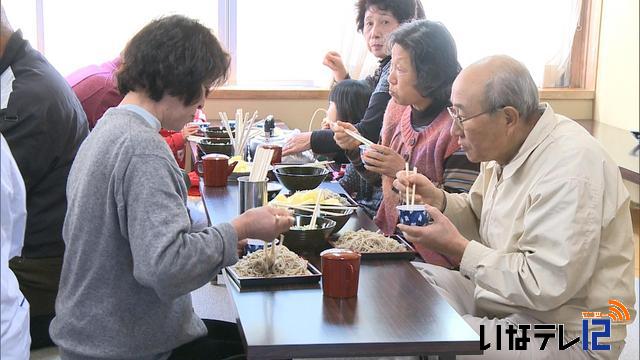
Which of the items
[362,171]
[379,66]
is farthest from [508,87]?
[379,66]

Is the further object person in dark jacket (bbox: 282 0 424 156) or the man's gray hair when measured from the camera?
person in dark jacket (bbox: 282 0 424 156)

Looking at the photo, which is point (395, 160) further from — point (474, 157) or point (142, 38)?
point (142, 38)

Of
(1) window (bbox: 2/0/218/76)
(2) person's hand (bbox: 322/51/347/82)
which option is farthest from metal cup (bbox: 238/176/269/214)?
(1) window (bbox: 2/0/218/76)

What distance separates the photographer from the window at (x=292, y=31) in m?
5.27

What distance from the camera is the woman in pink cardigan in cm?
266

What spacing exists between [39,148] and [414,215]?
4.41ft

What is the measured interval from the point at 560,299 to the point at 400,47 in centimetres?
120

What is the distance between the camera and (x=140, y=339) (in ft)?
5.61

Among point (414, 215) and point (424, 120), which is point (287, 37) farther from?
point (414, 215)

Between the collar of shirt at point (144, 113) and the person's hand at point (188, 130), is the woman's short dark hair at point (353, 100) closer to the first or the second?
the person's hand at point (188, 130)

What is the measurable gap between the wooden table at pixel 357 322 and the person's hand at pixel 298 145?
164cm

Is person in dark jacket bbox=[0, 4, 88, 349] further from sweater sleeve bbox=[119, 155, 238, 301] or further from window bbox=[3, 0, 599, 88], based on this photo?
window bbox=[3, 0, 599, 88]

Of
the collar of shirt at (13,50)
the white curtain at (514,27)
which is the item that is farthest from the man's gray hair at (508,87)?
the white curtain at (514,27)

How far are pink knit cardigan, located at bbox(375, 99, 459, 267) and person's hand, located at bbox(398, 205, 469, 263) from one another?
480mm
